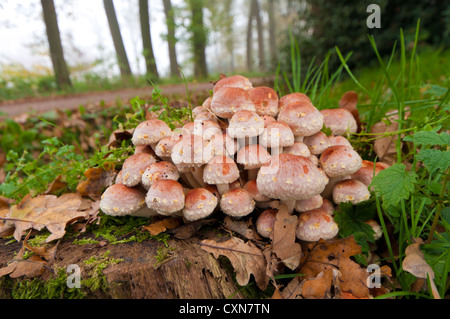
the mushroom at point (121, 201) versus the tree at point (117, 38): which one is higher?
the tree at point (117, 38)

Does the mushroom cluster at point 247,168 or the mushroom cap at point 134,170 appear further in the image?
the mushroom cap at point 134,170

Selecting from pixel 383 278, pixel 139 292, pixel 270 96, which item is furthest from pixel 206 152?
pixel 383 278

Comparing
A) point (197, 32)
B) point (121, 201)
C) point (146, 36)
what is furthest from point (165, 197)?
point (197, 32)

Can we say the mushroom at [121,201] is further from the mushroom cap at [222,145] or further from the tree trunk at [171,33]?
the tree trunk at [171,33]

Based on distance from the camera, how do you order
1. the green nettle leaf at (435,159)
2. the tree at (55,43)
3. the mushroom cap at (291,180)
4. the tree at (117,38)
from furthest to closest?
1. the tree at (55,43)
2. the tree at (117,38)
3. the mushroom cap at (291,180)
4. the green nettle leaf at (435,159)

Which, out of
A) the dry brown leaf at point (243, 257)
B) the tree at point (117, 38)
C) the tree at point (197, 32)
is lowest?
the dry brown leaf at point (243, 257)

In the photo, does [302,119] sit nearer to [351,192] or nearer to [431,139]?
[351,192]

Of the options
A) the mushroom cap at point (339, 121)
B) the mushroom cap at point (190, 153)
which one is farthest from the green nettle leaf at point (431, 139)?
the mushroom cap at point (190, 153)

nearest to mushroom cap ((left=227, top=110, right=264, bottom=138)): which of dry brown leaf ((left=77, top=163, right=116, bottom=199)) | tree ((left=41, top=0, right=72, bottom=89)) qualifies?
dry brown leaf ((left=77, top=163, right=116, bottom=199))
